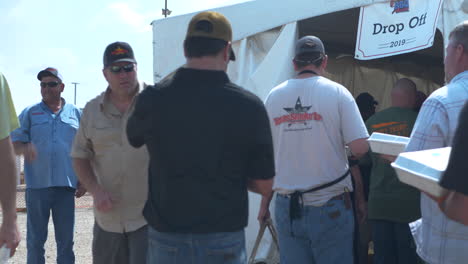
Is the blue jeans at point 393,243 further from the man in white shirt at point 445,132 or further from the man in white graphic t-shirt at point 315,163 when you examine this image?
the man in white shirt at point 445,132

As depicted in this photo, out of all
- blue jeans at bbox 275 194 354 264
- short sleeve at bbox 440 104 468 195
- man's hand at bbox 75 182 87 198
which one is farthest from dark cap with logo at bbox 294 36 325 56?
man's hand at bbox 75 182 87 198

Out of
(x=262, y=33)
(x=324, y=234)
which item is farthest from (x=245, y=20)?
(x=324, y=234)

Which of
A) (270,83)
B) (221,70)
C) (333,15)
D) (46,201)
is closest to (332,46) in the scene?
(333,15)

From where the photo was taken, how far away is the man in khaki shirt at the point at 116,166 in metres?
2.93

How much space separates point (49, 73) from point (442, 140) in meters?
3.76

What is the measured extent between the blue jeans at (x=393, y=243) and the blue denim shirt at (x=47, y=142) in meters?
2.70

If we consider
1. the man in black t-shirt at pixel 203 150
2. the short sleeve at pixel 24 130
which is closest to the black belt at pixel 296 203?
the man in black t-shirt at pixel 203 150

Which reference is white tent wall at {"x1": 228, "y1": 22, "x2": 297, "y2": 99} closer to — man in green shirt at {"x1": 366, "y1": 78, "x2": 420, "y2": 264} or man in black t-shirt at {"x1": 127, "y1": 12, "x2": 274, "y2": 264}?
man in green shirt at {"x1": 366, "y1": 78, "x2": 420, "y2": 264}

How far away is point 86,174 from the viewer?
294 centimetres

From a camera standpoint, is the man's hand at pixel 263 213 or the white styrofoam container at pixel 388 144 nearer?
the white styrofoam container at pixel 388 144

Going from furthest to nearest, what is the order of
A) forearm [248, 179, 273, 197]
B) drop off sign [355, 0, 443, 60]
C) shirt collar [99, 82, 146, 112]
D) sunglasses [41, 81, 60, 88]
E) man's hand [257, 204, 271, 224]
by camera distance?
sunglasses [41, 81, 60, 88] → drop off sign [355, 0, 443, 60] → man's hand [257, 204, 271, 224] → shirt collar [99, 82, 146, 112] → forearm [248, 179, 273, 197]

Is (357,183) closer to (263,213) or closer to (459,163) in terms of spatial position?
(263,213)

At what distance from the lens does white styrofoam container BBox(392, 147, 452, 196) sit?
1489mm

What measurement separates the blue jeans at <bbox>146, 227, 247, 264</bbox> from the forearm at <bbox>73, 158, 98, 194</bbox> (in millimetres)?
920
